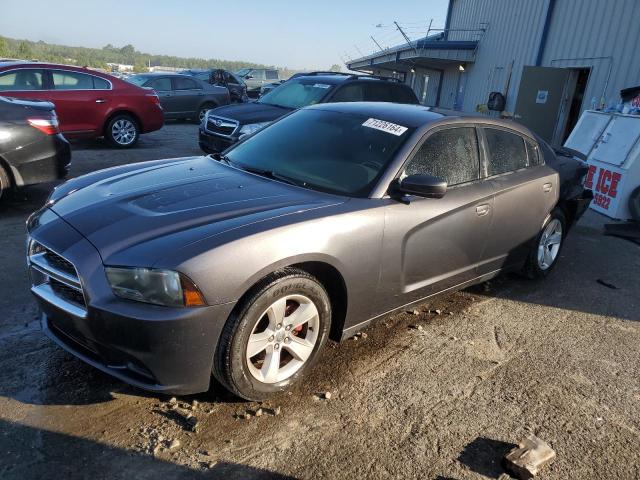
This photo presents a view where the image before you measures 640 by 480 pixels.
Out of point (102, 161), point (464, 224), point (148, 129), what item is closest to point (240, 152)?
point (464, 224)

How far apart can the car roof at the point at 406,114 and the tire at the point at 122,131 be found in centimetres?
707

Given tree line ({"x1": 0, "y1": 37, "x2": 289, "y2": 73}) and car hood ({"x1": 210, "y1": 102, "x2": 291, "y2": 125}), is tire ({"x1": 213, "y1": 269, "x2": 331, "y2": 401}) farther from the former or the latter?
tree line ({"x1": 0, "y1": 37, "x2": 289, "y2": 73})

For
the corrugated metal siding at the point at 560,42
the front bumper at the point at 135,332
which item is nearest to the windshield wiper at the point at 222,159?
the front bumper at the point at 135,332

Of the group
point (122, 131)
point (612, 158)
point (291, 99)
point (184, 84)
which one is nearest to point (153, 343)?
point (291, 99)

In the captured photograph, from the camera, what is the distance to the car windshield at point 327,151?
3385 mm

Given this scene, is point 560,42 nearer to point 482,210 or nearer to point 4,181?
point 482,210

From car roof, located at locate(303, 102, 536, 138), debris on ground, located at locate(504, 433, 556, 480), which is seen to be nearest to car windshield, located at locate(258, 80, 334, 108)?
car roof, located at locate(303, 102, 536, 138)

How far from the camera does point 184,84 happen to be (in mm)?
15695

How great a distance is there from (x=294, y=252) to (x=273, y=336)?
0.48 m

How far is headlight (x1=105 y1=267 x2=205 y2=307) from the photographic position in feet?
7.85

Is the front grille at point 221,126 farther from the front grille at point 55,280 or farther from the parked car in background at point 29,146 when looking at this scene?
the front grille at point 55,280

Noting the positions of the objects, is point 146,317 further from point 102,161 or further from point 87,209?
point 102,161

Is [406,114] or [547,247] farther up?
[406,114]

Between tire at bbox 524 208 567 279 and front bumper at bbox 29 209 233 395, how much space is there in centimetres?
331
